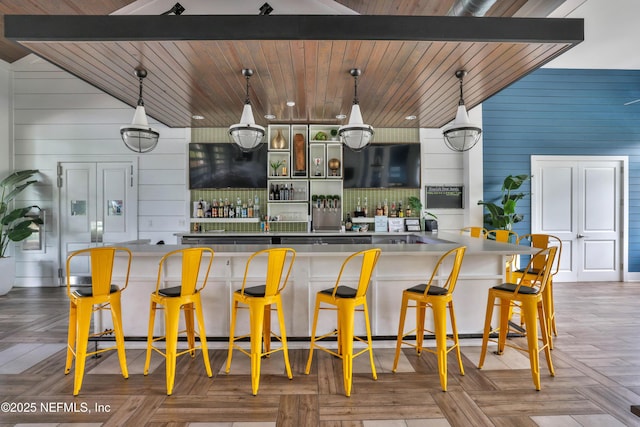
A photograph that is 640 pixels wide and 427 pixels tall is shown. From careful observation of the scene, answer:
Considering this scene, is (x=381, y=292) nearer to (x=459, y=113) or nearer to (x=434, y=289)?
(x=434, y=289)

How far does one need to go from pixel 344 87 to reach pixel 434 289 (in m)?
2.49

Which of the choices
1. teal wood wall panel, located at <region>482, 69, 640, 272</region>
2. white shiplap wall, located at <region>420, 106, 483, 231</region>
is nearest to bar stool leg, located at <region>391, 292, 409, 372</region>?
white shiplap wall, located at <region>420, 106, 483, 231</region>

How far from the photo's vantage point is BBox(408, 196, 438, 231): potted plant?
18.8ft

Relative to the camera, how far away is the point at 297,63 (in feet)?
10.6

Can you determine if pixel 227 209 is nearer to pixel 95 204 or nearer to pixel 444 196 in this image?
pixel 95 204

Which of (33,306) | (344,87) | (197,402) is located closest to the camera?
(197,402)

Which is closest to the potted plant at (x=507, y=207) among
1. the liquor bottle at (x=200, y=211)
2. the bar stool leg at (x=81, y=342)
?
the liquor bottle at (x=200, y=211)

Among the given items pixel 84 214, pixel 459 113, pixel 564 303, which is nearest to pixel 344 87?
pixel 459 113

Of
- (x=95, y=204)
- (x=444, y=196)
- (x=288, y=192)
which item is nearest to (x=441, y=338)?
(x=288, y=192)

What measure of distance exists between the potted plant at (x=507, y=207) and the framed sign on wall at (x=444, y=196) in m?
0.43

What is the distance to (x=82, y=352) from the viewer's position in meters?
2.40

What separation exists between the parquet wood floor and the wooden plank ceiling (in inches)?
97.1

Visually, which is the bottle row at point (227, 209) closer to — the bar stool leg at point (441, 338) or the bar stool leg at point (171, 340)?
the bar stool leg at point (171, 340)

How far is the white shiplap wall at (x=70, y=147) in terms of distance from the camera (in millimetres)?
5820
